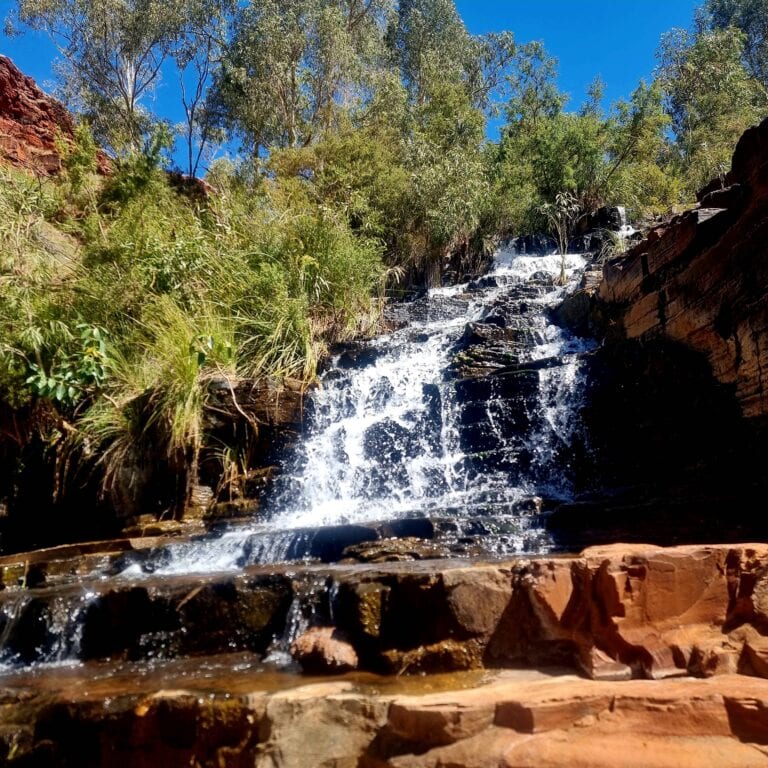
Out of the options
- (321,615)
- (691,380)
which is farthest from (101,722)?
(691,380)

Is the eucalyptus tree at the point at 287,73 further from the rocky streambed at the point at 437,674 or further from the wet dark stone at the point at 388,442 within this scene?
the rocky streambed at the point at 437,674

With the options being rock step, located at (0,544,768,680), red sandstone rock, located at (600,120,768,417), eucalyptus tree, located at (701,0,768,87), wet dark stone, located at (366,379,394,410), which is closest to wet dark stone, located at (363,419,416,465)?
wet dark stone, located at (366,379,394,410)

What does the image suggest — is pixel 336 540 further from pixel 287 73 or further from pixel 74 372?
pixel 287 73

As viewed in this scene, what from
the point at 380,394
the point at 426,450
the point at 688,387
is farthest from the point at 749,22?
the point at 426,450

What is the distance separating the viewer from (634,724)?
6.46 feet

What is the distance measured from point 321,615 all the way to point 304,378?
13.7ft

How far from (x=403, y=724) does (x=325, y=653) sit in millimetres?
911

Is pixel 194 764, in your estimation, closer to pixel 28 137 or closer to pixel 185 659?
pixel 185 659

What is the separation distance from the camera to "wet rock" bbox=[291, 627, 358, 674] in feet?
9.61

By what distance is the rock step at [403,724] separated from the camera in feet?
6.26

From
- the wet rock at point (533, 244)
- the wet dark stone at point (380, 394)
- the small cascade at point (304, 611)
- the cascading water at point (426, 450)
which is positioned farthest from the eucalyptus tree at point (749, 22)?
the small cascade at point (304, 611)

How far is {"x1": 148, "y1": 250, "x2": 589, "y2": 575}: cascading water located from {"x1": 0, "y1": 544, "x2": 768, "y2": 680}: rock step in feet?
3.18

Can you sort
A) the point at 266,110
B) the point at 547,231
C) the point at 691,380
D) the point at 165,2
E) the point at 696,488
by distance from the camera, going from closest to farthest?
the point at 696,488, the point at 691,380, the point at 547,231, the point at 165,2, the point at 266,110

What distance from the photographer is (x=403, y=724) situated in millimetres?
2150
